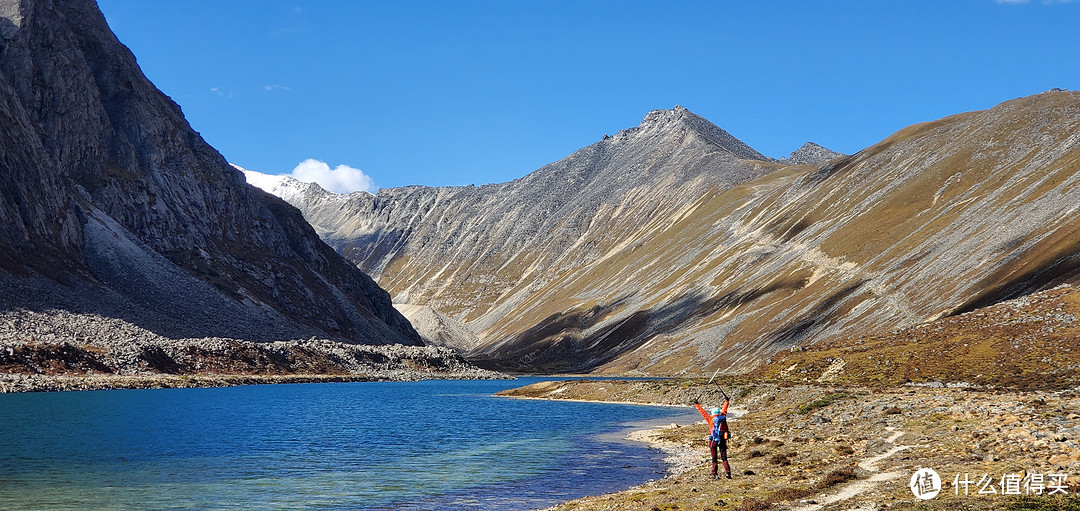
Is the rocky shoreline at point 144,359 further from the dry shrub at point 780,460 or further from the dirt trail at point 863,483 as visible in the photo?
the dirt trail at point 863,483

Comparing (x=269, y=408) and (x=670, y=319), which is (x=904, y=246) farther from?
(x=269, y=408)

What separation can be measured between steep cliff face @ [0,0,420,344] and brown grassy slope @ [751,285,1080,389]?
323 feet

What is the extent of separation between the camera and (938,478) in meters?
25.4

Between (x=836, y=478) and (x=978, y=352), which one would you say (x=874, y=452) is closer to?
(x=836, y=478)

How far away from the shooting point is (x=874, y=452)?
1355 inches

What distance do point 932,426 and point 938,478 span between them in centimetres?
1367

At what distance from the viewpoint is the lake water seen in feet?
105

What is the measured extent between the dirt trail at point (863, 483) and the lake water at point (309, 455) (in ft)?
29.5

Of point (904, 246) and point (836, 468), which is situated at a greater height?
point (904, 246)

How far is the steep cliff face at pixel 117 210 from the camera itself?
132m

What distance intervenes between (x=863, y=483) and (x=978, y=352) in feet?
145

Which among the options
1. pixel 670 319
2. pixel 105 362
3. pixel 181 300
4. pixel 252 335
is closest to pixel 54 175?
pixel 181 300

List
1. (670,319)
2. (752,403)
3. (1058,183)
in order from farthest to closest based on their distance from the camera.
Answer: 1. (670,319)
2. (1058,183)
3. (752,403)

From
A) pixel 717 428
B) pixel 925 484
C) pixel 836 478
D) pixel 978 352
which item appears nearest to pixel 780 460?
pixel 717 428
